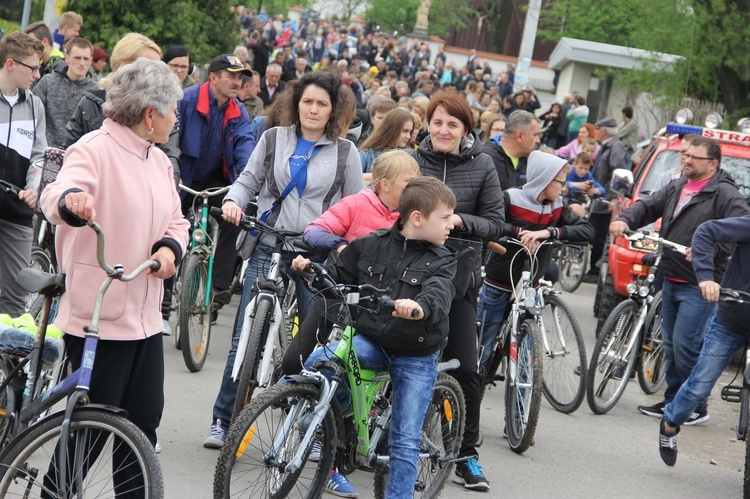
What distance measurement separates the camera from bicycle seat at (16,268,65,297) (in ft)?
14.3

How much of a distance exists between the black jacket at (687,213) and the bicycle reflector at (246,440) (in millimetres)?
4572

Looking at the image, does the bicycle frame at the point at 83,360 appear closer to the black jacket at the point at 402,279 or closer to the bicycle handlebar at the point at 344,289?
the bicycle handlebar at the point at 344,289

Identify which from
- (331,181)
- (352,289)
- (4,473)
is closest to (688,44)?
(331,181)

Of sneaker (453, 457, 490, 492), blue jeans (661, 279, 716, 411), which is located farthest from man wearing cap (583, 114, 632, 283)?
sneaker (453, 457, 490, 492)

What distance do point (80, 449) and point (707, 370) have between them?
14.7 ft

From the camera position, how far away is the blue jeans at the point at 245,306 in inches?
249

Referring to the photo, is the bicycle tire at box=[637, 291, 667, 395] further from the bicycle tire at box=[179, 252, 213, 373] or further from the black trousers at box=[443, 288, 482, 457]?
the bicycle tire at box=[179, 252, 213, 373]

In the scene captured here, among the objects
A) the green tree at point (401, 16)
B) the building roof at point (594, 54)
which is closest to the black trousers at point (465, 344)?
the building roof at point (594, 54)

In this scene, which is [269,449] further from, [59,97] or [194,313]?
[59,97]

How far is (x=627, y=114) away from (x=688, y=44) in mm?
3535

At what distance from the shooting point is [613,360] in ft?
29.9

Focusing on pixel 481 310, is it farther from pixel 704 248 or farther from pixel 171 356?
pixel 171 356

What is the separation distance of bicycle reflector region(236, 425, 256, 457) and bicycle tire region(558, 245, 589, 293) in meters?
11.8

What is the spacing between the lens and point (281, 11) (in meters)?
74.4
